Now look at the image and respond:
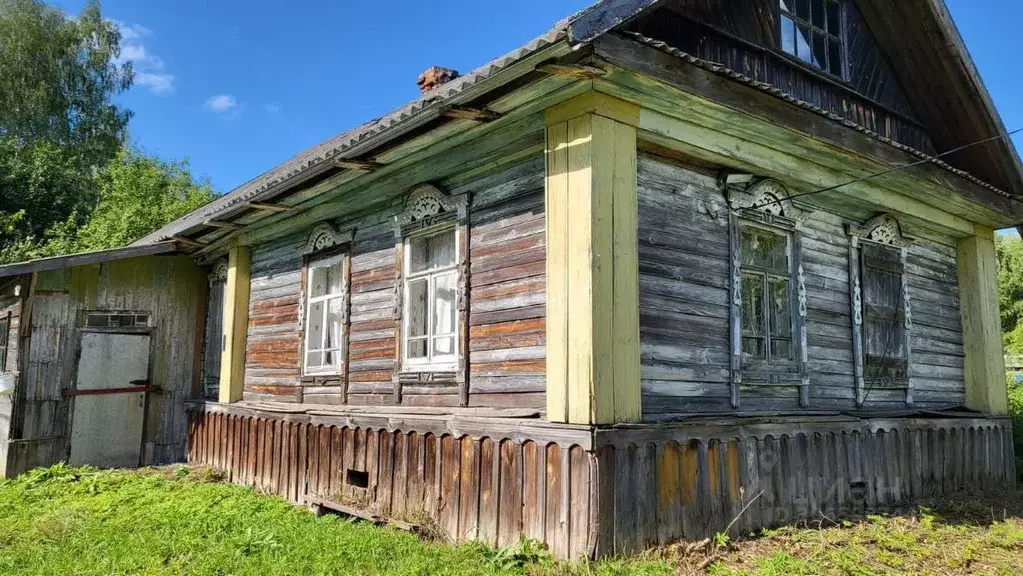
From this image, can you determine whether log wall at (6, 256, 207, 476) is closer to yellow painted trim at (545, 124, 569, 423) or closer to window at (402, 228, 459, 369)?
window at (402, 228, 459, 369)

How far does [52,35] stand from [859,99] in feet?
98.0

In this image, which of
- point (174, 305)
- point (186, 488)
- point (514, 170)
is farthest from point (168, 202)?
point (514, 170)

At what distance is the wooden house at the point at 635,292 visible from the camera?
529 cm

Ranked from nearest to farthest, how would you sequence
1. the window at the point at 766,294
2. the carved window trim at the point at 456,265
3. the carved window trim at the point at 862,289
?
the carved window trim at the point at 456,265 < the window at the point at 766,294 < the carved window trim at the point at 862,289

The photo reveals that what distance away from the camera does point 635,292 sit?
17.8ft

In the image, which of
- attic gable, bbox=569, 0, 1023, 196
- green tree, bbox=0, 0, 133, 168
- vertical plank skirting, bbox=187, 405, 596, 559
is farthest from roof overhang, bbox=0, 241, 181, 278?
green tree, bbox=0, 0, 133, 168

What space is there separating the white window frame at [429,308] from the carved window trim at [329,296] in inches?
44.8

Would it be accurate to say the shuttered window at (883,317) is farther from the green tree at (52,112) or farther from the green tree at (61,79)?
the green tree at (61,79)

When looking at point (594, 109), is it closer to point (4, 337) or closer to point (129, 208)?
point (4, 337)

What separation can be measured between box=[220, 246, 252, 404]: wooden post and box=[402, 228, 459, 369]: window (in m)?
3.90

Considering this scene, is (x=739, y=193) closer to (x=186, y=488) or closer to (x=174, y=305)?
(x=186, y=488)

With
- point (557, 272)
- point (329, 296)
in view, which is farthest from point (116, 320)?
point (557, 272)

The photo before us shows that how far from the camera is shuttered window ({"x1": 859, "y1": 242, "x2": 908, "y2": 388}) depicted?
812cm

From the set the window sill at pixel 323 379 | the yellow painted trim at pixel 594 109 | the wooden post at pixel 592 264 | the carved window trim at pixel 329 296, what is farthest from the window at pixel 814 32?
the window sill at pixel 323 379
